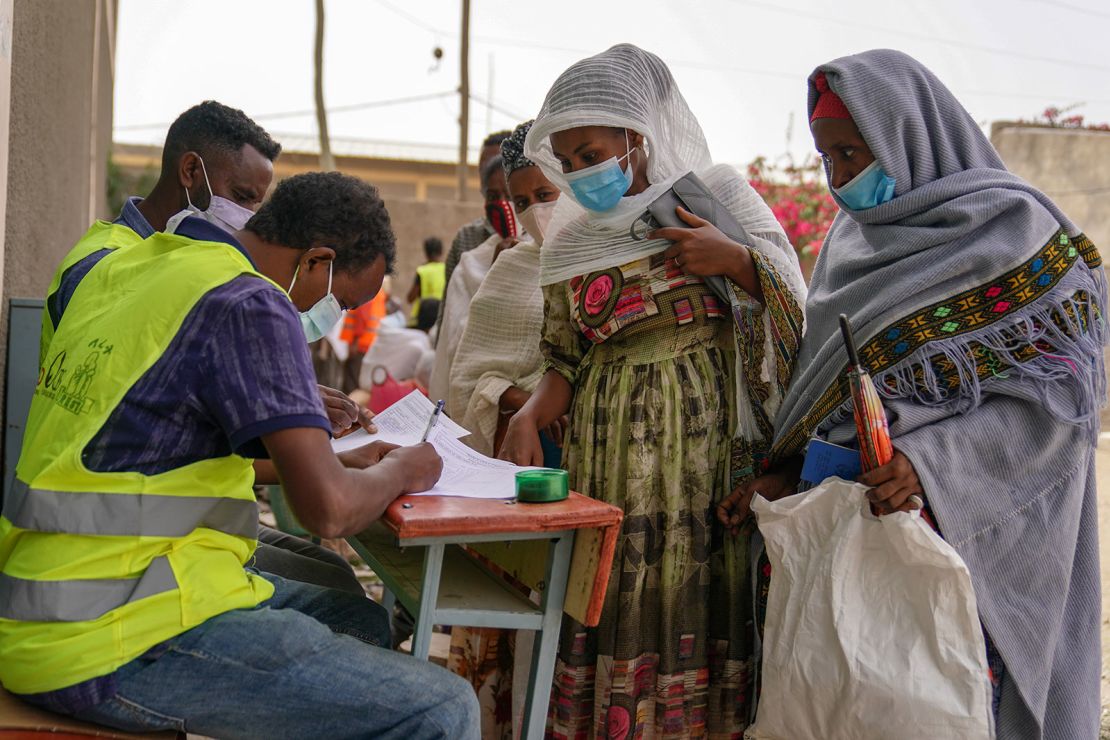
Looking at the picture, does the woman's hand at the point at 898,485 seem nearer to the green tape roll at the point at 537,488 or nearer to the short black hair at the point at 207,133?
the green tape roll at the point at 537,488

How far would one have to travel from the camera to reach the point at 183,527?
1.66 meters

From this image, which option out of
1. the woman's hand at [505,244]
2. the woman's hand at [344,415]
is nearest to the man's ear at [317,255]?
the woman's hand at [344,415]

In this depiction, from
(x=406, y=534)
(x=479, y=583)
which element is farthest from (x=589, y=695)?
(x=406, y=534)

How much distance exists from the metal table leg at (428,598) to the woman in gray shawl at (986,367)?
90 centimetres

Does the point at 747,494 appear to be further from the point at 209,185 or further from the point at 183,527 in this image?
the point at 209,185

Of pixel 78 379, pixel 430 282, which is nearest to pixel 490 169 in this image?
pixel 78 379

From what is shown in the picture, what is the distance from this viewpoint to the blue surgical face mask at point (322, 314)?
208 cm

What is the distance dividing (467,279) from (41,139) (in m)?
1.60

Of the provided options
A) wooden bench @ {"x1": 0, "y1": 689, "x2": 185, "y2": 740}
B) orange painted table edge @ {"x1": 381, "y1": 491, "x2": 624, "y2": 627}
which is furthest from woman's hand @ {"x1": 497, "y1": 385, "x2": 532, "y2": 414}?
wooden bench @ {"x1": 0, "y1": 689, "x2": 185, "y2": 740}

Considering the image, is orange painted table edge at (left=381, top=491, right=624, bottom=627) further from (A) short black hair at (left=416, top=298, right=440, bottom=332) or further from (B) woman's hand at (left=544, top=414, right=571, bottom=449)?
(A) short black hair at (left=416, top=298, right=440, bottom=332)

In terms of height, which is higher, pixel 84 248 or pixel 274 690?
pixel 84 248

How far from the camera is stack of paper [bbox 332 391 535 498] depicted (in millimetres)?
2027

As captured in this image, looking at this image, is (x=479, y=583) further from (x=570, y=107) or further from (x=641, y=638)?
(x=570, y=107)

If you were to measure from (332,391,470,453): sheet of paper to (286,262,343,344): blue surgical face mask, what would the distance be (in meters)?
0.26
